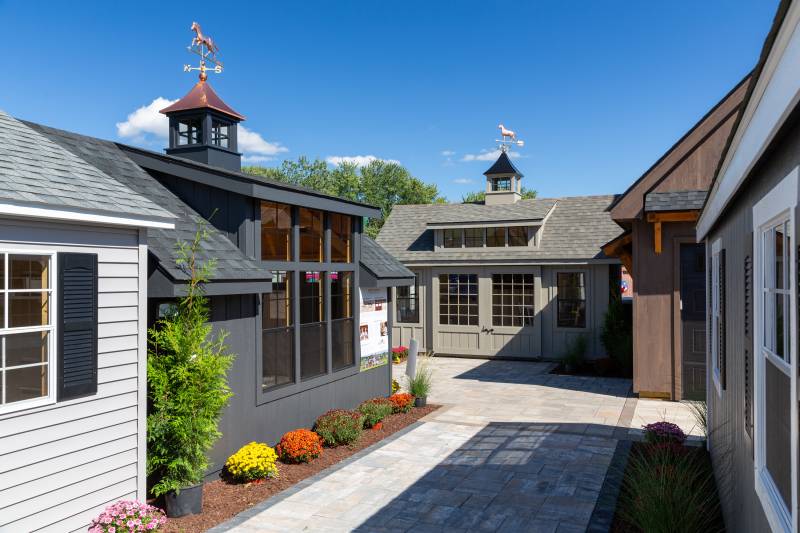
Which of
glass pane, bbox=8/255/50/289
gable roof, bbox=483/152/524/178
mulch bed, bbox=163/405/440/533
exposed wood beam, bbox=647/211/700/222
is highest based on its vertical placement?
gable roof, bbox=483/152/524/178

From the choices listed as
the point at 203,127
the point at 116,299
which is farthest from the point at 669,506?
the point at 203,127

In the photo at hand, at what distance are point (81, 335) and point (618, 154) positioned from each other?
146ft

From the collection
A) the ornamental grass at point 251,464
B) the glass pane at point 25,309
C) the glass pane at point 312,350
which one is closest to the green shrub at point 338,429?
the glass pane at point 312,350

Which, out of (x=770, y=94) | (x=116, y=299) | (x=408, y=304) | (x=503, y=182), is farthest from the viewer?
(x=503, y=182)

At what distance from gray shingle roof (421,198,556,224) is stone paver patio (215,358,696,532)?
23.4ft

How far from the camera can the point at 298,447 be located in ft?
26.9

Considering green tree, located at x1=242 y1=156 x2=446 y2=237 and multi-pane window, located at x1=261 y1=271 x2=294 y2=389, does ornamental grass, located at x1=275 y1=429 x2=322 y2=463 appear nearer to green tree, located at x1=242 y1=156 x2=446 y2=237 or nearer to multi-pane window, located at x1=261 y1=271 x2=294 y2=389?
multi-pane window, located at x1=261 y1=271 x2=294 y2=389

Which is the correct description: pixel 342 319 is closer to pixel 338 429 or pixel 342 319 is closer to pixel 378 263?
pixel 378 263

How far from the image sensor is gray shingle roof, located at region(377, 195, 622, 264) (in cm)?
1754

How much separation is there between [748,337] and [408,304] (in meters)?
15.6

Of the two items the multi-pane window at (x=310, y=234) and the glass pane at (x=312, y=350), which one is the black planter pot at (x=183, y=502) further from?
the multi-pane window at (x=310, y=234)

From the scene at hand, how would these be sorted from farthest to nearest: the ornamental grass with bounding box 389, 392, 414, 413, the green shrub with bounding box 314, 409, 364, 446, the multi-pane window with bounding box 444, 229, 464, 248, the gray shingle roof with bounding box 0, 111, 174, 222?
the multi-pane window with bounding box 444, 229, 464, 248 → the ornamental grass with bounding box 389, 392, 414, 413 → the green shrub with bounding box 314, 409, 364, 446 → the gray shingle roof with bounding box 0, 111, 174, 222

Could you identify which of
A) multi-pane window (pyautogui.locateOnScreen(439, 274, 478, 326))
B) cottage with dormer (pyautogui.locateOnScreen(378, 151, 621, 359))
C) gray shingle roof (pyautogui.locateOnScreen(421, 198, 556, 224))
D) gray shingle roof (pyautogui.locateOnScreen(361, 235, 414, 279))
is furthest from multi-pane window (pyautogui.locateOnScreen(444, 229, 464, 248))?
gray shingle roof (pyautogui.locateOnScreen(361, 235, 414, 279))

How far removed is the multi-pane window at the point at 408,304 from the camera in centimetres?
1933
